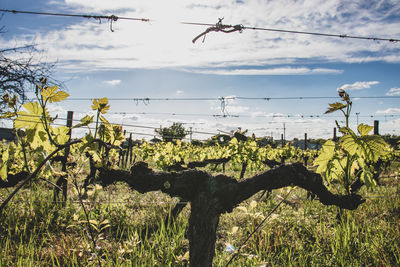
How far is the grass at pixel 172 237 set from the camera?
2.72 metres

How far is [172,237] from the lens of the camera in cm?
375

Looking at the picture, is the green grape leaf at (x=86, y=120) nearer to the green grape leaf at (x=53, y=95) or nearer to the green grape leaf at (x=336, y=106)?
the green grape leaf at (x=53, y=95)

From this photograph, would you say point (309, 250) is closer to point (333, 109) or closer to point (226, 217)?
point (226, 217)

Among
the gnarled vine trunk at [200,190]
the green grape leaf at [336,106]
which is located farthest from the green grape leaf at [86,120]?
the green grape leaf at [336,106]

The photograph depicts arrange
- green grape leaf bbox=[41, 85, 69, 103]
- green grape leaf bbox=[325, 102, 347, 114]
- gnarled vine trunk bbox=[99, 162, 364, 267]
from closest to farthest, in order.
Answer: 1. green grape leaf bbox=[41, 85, 69, 103]
2. green grape leaf bbox=[325, 102, 347, 114]
3. gnarled vine trunk bbox=[99, 162, 364, 267]

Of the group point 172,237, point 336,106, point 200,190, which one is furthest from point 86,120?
point 172,237

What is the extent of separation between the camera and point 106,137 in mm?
1573

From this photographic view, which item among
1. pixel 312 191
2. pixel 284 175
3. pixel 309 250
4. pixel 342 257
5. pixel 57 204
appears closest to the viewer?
pixel 284 175

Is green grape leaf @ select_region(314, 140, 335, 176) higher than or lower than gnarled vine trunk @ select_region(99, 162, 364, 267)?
higher

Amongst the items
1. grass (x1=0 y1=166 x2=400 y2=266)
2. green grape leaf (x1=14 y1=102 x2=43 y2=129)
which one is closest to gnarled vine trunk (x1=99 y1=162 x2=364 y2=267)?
grass (x1=0 y1=166 x2=400 y2=266)

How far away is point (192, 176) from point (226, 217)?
354 cm

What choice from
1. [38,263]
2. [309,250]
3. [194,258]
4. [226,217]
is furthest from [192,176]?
[226,217]

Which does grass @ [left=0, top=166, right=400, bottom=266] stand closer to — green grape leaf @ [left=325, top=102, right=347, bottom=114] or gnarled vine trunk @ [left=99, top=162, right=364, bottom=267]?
gnarled vine trunk @ [left=99, top=162, right=364, bottom=267]

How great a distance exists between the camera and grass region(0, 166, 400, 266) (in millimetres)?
2723
